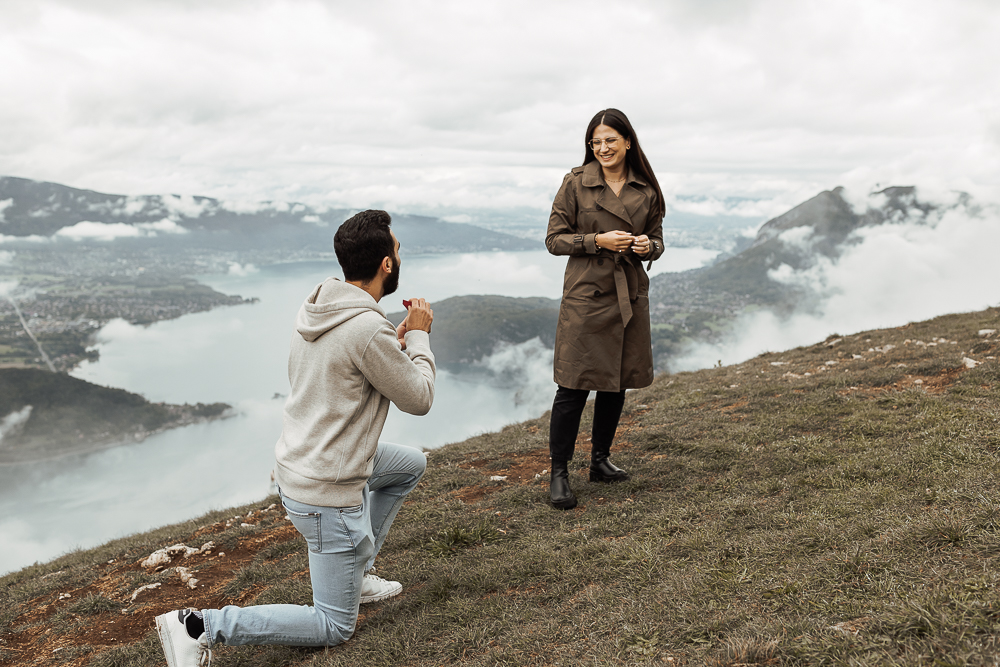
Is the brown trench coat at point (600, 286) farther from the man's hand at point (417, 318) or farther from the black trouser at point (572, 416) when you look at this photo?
the man's hand at point (417, 318)

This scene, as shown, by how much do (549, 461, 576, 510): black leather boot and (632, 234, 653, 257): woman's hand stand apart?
210cm

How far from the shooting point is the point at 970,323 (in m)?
12.0

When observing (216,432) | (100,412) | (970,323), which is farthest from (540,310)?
(970,323)

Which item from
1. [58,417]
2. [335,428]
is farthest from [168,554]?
[58,417]

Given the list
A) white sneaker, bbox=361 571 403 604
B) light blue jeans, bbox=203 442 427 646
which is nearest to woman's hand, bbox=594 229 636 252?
light blue jeans, bbox=203 442 427 646

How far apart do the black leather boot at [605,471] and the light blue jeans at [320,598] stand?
2.75 metres

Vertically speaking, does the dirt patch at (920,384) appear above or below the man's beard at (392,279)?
below

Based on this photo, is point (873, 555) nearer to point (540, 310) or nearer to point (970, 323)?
point (970, 323)

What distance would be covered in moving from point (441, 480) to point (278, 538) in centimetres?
191

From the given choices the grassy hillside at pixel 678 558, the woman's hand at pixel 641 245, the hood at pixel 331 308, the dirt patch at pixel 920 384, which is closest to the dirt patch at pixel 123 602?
the grassy hillside at pixel 678 558

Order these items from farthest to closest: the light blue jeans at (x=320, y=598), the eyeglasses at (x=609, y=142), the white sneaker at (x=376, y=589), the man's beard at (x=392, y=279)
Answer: the eyeglasses at (x=609, y=142)
the white sneaker at (x=376, y=589)
the man's beard at (x=392, y=279)
the light blue jeans at (x=320, y=598)

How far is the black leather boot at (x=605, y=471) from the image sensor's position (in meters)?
5.60

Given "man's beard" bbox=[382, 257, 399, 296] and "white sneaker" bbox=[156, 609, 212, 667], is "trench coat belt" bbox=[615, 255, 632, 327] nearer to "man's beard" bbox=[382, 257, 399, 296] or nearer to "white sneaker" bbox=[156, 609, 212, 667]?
"man's beard" bbox=[382, 257, 399, 296]

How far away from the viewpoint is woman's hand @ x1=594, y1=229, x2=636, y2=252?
178 inches
